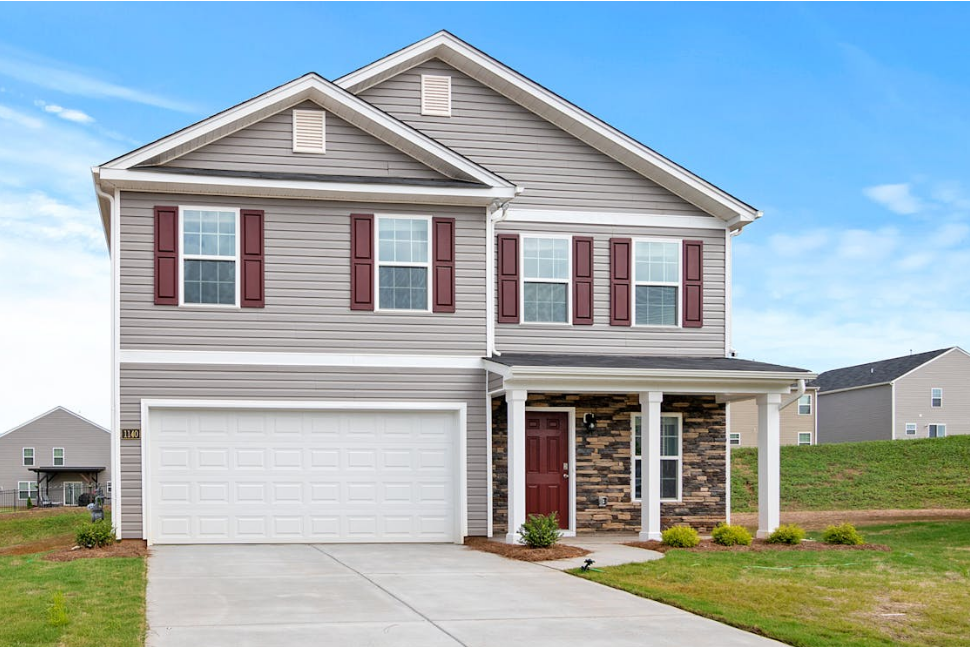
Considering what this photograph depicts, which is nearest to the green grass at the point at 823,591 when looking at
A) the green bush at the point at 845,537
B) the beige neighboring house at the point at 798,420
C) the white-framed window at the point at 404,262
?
the green bush at the point at 845,537

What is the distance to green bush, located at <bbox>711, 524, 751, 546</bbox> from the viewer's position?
640 inches

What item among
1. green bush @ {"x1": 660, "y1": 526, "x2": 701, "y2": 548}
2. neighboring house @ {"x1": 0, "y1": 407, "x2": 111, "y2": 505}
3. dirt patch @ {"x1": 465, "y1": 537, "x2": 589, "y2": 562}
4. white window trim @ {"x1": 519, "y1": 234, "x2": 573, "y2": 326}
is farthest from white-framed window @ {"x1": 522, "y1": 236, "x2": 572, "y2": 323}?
neighboring house @ {"x1": 0, "y1": 407, "x2": 111, "y2": 505}

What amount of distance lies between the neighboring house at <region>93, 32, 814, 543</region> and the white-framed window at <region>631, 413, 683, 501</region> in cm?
25

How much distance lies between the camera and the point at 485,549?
634 inches

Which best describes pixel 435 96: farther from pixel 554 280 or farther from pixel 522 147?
pixel 554 280

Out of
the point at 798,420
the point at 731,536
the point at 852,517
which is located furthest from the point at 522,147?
the point at 798,420

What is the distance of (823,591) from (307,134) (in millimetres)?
10413

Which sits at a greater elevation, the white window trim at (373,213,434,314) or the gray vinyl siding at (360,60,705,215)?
the gray vinyl siding at (360,60,705,215)

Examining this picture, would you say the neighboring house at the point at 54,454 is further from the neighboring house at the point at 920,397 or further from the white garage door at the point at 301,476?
the white garage door at the point at 301,476

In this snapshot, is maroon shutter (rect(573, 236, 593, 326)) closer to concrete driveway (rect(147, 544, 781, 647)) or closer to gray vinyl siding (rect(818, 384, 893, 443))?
concrete driveway (rect(147, 544, 781, 647))

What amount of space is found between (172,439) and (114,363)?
4.79ft

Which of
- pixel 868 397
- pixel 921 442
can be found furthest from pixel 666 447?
pixel 868 397

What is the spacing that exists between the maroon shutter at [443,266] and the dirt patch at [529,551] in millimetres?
3853

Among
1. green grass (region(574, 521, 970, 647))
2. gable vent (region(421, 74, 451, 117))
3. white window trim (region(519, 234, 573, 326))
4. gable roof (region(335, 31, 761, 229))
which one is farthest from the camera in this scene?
gable vent (region(421, 74, 451, 117))
